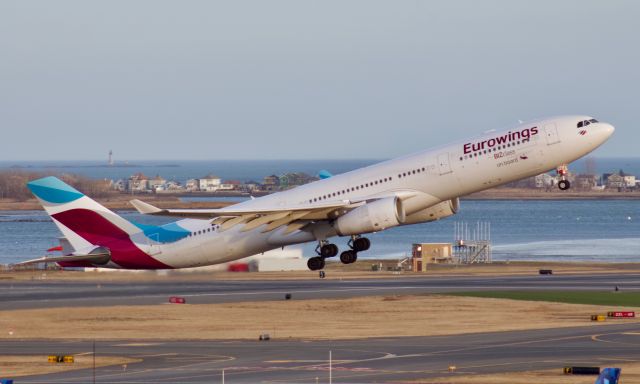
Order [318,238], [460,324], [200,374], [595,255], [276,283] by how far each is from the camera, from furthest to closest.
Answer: [595,255]
[276,283]
[460,324]
[318,238]
[200,374]

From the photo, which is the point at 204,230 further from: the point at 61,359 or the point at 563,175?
the point at 563,175

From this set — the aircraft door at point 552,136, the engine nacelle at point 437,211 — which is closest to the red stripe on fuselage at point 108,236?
the engine nacelle at point 437,211

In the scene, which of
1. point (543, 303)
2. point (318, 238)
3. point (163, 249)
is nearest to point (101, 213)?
point (163, 249)

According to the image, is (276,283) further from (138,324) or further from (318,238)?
(318,238)

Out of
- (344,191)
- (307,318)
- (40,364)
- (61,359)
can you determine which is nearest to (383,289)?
(307,318)

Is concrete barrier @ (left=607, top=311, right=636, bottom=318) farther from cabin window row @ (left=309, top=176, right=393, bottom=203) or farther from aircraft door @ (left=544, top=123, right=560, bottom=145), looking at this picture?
cabin window row @ (left=309, top=176, right=393, bottom=203)

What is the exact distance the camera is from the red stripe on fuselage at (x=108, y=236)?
75.9 metres

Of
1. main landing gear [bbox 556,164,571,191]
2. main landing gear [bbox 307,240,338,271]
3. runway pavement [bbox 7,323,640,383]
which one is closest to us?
runway pavement [bbox 7,323,640,383]

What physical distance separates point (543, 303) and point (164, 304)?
2818 centimetres

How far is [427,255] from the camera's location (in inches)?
5871

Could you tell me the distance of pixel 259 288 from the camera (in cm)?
10681

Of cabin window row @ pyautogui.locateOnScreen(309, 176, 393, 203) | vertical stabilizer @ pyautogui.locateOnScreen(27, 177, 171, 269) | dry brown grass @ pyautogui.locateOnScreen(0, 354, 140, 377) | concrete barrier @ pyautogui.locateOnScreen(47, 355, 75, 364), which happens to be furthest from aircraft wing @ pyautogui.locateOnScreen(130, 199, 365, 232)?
concrete barrier @ pyautogui.locateOnScreen(47, 355, 75, 364)

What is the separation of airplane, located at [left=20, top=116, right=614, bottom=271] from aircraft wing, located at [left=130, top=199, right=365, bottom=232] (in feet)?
0.19

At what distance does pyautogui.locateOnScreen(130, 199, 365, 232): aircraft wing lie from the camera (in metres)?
68.1
